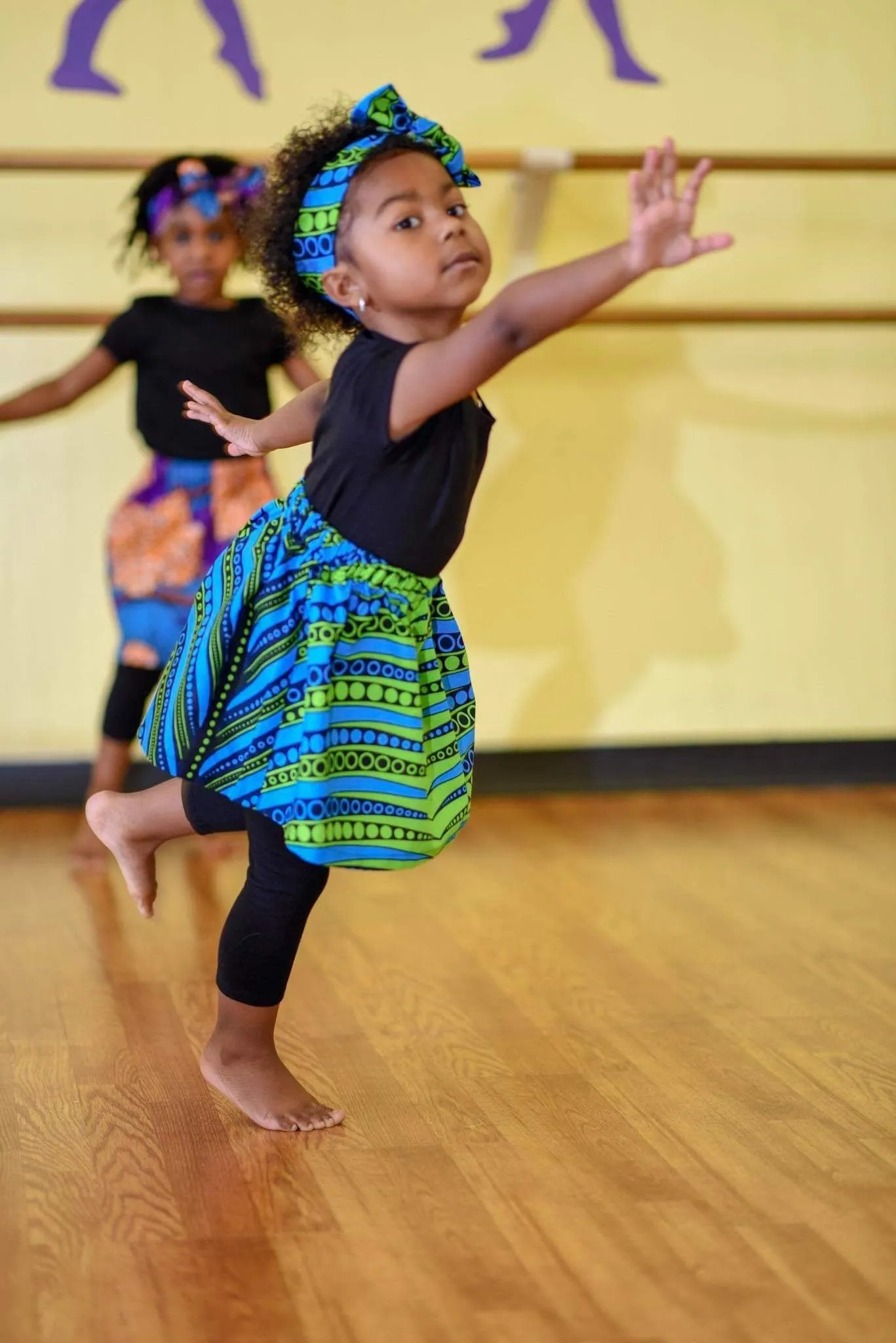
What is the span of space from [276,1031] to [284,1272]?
0.57 meters

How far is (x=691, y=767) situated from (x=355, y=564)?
6.05ft

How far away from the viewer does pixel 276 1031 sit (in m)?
1.80

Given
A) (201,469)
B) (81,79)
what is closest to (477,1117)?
(201,469)

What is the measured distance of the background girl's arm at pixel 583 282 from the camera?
1.21 metres

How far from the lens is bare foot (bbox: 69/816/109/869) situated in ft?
8.57

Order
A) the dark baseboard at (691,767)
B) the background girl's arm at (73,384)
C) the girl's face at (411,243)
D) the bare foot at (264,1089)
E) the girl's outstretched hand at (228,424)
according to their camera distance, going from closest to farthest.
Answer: the girl's face at (411,243)
the bare foot at (264,1089)
the girl's outstretched hand at (228,424)
the background girl's arm at (73,384)
the dark baseboard at (691,767)

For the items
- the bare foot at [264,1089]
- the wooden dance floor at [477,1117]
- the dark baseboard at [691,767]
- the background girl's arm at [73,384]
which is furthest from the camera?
the dark baseboard at [691,767]

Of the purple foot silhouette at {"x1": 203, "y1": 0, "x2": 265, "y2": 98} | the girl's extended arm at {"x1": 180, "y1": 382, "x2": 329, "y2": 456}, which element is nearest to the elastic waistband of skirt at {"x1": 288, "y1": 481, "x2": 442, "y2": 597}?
the girl's extended arm at {"x1": 180, "y1": 382, "x2": 329, "y2": 456}

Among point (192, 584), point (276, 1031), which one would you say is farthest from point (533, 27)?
point (276, 1031)

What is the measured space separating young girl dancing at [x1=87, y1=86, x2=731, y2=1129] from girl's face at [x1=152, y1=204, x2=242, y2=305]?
1.04 meters

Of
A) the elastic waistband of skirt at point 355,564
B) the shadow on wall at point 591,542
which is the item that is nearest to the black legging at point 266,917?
the elastic waistband of skirt at point 355,564

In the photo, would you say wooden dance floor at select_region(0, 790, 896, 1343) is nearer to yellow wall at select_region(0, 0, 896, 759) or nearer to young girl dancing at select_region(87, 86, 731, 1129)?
young girl dancing at select_region(87, 86, 731, 1129)

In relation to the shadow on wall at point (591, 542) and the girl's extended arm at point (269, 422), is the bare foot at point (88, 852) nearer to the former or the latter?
the shadow on wall at point (591, 542)

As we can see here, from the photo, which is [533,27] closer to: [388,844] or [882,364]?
[882,364]
